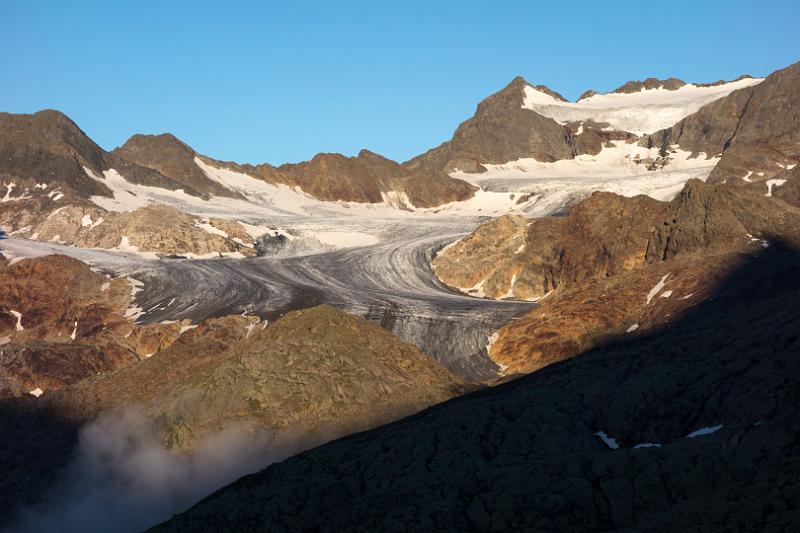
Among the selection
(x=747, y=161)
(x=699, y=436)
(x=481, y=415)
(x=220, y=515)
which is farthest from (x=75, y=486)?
(x=747, y=161)

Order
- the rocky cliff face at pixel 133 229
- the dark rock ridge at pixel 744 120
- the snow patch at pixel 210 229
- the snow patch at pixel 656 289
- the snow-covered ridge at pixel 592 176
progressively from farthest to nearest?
the dark rock ridge at pixel 744 120
the snow-covered ridge at pixel 592 176
the snow patch at pixel 210 229
the rocky cliff face at pixel 133 229
the snow patch at pixel 656 289

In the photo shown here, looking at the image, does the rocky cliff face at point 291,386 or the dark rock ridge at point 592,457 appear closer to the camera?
the dark rock ridge at point 592,457

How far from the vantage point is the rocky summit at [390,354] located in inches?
719

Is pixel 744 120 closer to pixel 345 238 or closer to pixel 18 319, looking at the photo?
pixel 345 238

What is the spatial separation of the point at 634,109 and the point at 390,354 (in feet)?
552

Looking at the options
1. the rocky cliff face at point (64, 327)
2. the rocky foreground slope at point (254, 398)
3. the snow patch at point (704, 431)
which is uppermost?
the rocky cliff face at point (64, 327)

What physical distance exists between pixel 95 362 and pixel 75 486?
82.4 ft

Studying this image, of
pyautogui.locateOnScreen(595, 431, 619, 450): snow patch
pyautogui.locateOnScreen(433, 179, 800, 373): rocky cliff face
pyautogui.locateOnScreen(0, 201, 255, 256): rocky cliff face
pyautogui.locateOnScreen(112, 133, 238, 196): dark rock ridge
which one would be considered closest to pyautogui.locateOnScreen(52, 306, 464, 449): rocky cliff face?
pyautogui.locateOnScreen(595, 431, 619, 450): snow patch

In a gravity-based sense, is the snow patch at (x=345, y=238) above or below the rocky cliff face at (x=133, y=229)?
below

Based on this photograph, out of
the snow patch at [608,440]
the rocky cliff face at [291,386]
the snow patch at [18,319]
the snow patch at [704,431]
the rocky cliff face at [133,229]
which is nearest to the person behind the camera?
the snow patch at [704,431]

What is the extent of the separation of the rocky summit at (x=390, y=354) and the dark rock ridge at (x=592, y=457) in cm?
8

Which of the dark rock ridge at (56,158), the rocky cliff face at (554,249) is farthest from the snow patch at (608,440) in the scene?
the dark rock ridge at (56,158)

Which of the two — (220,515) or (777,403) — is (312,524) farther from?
(777,403)

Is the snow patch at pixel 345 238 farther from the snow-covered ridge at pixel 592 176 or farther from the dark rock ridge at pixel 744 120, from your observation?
the dark rock ridge at pixel 744 120
